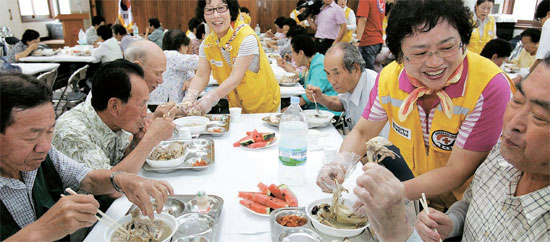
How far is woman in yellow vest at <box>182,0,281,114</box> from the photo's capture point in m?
2.83

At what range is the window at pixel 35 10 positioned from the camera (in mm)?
10555

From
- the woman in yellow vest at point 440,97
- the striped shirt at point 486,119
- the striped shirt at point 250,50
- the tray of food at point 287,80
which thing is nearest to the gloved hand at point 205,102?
the striped shirt at point 250,50

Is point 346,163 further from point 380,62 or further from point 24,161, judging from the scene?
point 380,62

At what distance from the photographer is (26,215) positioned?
4.47ft

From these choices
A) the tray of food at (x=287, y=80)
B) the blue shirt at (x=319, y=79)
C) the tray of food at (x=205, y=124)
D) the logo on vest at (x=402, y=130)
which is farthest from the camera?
the tray of food at (x=287, y=80)

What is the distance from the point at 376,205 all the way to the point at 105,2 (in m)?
13.2

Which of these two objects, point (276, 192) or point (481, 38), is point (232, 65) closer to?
point (276, 192)

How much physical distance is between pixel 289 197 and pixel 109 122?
109cm

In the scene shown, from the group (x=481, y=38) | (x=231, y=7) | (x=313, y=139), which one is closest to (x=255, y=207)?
(x=313, y=139)

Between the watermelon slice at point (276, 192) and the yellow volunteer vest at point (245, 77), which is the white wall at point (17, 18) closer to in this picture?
the yellow volunteer vest at point (245, 77)

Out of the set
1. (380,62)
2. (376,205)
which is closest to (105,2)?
(380,62)

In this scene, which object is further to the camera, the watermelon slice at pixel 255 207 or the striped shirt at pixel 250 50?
the striped shirt at pixel 250 50

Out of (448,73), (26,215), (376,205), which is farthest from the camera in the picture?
(448,73)

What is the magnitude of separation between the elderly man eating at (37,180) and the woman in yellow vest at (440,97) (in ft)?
3.05
